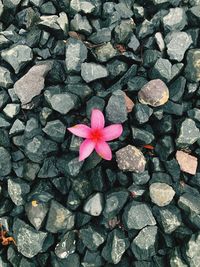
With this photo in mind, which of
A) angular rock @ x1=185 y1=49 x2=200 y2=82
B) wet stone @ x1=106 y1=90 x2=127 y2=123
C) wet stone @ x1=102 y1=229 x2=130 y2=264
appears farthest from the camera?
angular rock @ x1=185 y1=49 x2=200 y2=82

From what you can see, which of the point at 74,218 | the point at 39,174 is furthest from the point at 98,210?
the point at 39,174

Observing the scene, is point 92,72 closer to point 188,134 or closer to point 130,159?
point 130,159

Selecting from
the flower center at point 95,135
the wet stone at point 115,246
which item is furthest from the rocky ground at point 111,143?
the flower center at point 95,135

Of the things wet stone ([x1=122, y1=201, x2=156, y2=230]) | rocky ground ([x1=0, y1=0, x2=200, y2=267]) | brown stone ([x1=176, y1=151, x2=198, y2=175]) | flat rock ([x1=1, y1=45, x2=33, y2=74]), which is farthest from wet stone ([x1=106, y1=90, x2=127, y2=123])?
flat rock ([x1=1, y1=45, x2=33, y2=74])

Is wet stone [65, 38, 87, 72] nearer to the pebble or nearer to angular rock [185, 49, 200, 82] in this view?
angular rock [185, 49, 200, 82]

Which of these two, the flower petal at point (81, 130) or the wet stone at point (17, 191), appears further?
the wet stone at point (17, 191)

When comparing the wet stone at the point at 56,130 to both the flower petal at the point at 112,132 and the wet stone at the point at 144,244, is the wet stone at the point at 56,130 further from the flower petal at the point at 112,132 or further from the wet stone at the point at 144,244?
the wet stone at the point at 144,244
